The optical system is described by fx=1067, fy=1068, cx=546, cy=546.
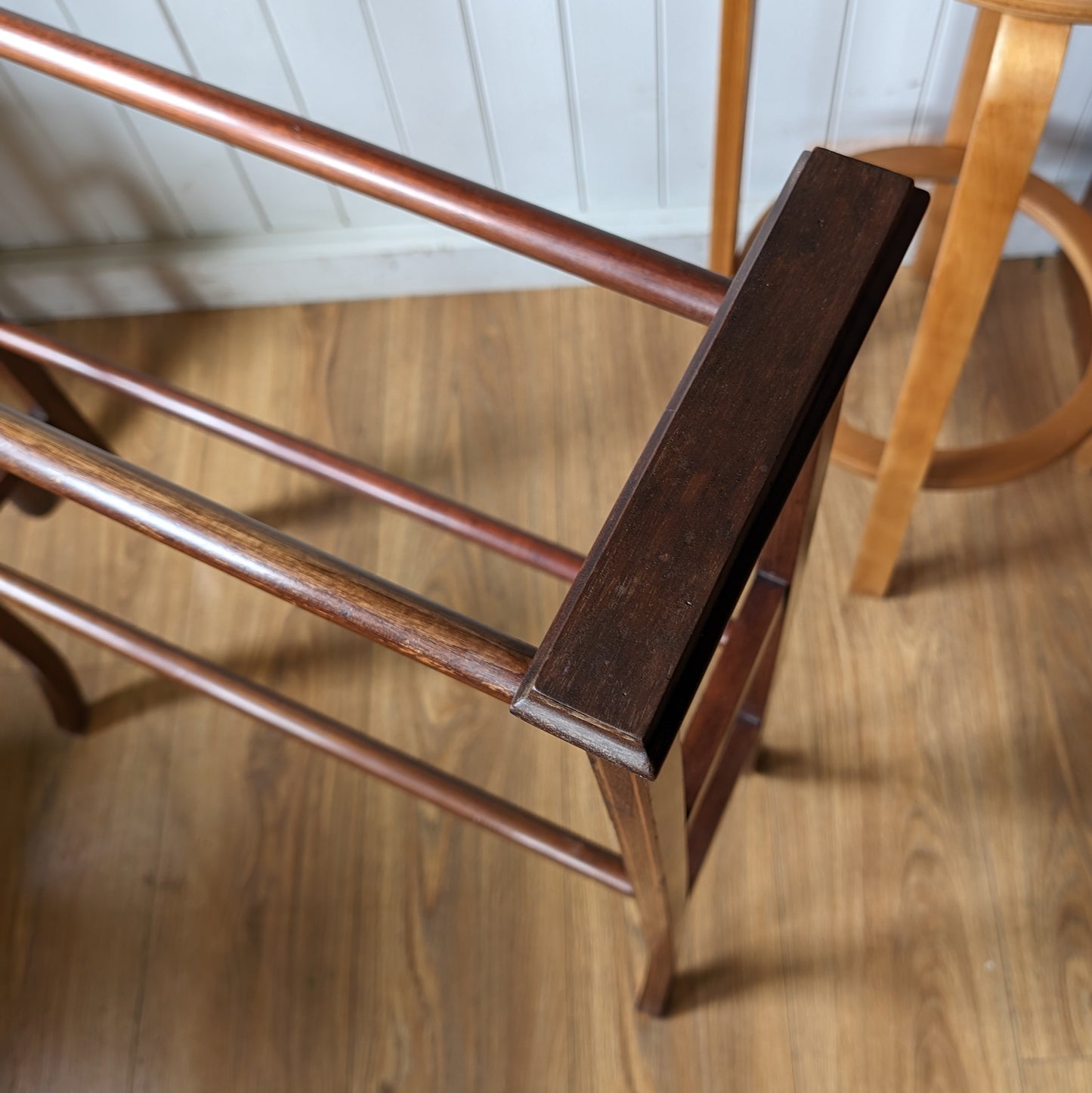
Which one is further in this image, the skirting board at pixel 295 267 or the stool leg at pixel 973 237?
the skirting board at pixel 295 267

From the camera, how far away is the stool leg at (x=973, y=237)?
720 mm

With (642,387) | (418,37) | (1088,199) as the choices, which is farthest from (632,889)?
(1088,199)

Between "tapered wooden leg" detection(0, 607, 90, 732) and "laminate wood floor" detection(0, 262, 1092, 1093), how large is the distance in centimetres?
3

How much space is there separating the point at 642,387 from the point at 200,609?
644 mm

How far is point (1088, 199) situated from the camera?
4.44 ft

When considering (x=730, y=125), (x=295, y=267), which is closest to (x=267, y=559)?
(x=730, y=125)

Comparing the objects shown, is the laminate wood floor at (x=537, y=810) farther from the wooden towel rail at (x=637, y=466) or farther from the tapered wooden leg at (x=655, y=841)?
the wooden towel rail at (x=637, y=466)

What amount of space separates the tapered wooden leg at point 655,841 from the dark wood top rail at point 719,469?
0.13ft

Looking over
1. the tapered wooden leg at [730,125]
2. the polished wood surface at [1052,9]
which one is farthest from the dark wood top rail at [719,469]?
the tapered wooden leg at [730,125]

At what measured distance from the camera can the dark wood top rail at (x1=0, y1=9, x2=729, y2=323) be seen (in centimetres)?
50

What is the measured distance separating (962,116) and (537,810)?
90cm

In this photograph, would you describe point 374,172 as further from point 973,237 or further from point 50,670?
point 50,670

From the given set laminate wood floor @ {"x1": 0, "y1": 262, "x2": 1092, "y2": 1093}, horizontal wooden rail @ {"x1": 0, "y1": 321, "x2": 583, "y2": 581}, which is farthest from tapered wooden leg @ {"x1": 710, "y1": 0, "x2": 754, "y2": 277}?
horizontal wooden rail @ {"x1": 0, "y1": 321, "x2": 583, "y2": 581}

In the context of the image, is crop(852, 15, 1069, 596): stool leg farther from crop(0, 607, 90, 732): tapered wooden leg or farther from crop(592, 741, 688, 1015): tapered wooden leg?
crop(0, 607, 90, 732): tapered wooden leg
